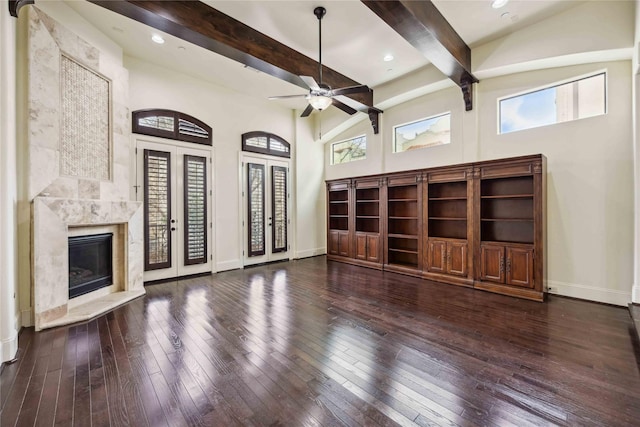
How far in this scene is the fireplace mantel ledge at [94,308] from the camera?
3.30 metres

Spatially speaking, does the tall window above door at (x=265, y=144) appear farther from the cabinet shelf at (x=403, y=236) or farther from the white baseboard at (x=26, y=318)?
the white baseboard at (x=26, y=318)

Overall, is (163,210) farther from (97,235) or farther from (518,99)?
(518,99)

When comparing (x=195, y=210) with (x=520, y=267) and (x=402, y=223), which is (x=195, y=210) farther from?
(x=520, y=267)

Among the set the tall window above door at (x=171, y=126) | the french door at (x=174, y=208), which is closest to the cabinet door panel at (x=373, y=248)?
the french door at (x=174, y=208)

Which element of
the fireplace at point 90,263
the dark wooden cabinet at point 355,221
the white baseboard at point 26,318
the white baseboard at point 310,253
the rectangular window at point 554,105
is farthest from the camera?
the white baseboard at point 310,253

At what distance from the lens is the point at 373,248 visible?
632 cm

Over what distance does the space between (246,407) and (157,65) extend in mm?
5921

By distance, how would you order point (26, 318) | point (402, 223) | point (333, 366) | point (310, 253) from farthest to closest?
point (310, 253), point (402, 223), point (26, 318), point (333, 366)

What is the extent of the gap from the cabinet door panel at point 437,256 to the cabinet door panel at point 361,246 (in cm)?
161

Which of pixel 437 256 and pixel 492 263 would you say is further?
pixel 437 256

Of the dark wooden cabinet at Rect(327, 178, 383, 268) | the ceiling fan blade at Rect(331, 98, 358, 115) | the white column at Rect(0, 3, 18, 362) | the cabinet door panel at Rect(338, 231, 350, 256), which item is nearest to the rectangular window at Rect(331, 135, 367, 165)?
the dark wooden cabinet at Rect(327, 178, 383, 268)

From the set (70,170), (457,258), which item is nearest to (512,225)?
(457,258)

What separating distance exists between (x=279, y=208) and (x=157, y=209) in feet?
9.39

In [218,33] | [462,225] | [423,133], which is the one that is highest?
[218,33]
